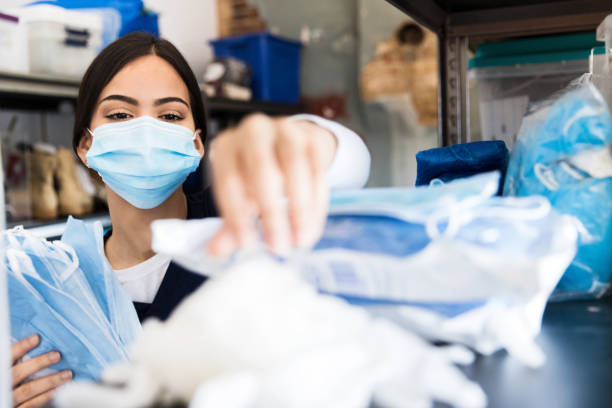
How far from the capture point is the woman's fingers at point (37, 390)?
2.99 feet

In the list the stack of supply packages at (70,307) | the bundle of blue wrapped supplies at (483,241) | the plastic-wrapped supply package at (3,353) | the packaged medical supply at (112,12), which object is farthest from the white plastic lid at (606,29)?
the packaged medical supply at (112,12)

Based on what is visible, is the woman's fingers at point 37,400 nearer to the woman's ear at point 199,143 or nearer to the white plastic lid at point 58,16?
the woman's ear at point 199,143

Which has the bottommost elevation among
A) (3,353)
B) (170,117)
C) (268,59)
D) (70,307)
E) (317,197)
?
(70,307)

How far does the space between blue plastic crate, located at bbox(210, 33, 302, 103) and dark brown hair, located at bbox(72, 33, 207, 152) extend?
213 cm

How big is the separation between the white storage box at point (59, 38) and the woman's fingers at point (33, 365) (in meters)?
1.67

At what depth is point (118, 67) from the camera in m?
1.01

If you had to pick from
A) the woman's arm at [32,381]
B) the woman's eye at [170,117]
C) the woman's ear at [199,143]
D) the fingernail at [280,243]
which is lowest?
the woman's arm at [32,381]

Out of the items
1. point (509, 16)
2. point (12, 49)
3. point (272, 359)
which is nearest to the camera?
point (272, 359)

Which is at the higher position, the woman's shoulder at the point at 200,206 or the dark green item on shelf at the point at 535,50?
the dark green item on shelf at the point at 535,50

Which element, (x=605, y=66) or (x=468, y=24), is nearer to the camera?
(x=605, y=66)

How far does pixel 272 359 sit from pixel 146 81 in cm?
81

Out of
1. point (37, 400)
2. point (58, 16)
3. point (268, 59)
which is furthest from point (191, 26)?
point (37, 400)

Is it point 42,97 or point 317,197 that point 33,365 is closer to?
point 317,197

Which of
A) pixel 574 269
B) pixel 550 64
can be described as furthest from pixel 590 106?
pixel 550 64
